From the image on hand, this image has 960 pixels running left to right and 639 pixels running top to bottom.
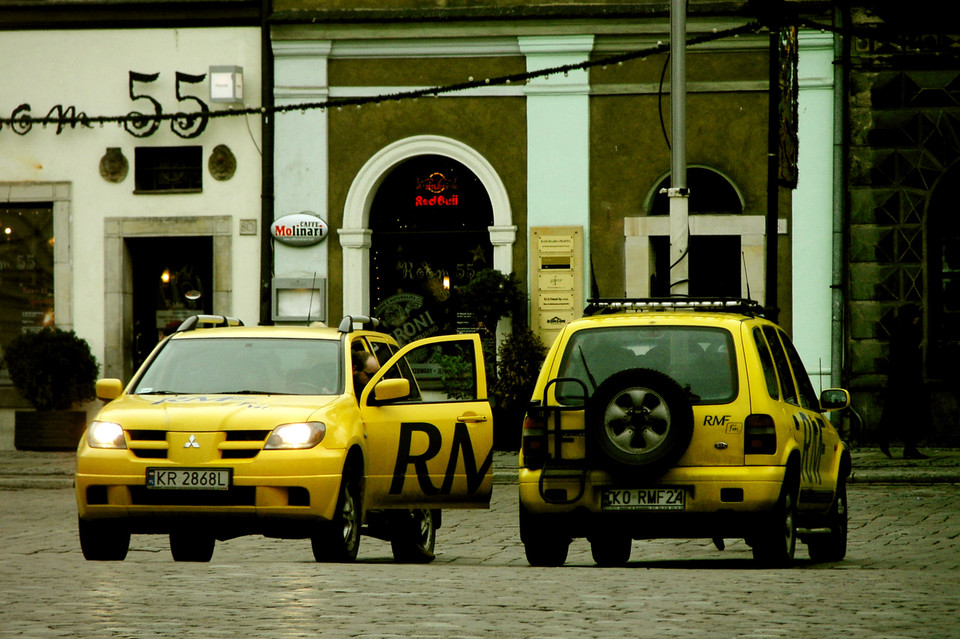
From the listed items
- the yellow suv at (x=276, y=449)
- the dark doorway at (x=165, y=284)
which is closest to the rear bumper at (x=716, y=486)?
the yellow suv at (x=276, y=449)

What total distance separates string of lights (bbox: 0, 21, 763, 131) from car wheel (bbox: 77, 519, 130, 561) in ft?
41.6

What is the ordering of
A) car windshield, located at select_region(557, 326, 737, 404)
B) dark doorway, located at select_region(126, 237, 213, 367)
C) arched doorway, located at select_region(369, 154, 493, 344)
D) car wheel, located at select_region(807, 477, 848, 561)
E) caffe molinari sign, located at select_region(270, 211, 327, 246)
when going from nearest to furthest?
car windshield, located at select_region(557, 326, 737, 404), car wheel, located at select_region(807, 477, 848, 561), caffe molinari sign, located at select_region(270, 211, 327, 246), arched doorway, located at select_region(369, 154, 493, 344), dark doorway, located at select_region(126, 237, 213, 367)

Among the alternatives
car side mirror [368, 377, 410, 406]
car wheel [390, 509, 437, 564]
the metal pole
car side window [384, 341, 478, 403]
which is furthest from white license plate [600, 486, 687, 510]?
car side window [384, 341, 478, 403]

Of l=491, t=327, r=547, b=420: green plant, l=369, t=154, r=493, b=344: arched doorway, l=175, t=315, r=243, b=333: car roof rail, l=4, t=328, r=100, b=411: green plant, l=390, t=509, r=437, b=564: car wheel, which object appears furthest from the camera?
l=369, t=154, r=493, b=344: arched doorway

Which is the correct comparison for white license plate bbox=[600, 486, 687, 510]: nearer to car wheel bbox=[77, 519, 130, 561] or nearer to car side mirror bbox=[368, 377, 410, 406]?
car side mirror bbox=[368, 377, 410, 406]

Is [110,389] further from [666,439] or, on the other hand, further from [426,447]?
[666,439]

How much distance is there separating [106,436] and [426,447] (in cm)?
226

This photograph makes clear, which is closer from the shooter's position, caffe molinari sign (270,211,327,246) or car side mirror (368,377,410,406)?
car side mirror (368,377,410,406)

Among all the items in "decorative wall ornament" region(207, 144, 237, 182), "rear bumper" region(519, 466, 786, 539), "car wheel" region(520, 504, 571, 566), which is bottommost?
"car wheel" region(520, 504, 571, 566)

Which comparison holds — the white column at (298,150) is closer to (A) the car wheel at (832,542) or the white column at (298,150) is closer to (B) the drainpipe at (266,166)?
(B) the drainpipe at (266,166)

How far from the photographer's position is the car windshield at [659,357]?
9.92m

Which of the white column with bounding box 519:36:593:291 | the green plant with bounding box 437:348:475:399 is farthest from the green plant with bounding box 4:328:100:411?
the white column with bounding box 519:36:593:291

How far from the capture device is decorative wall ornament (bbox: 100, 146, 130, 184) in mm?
23281

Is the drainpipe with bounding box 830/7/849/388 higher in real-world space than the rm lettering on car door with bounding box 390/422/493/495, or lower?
higher
